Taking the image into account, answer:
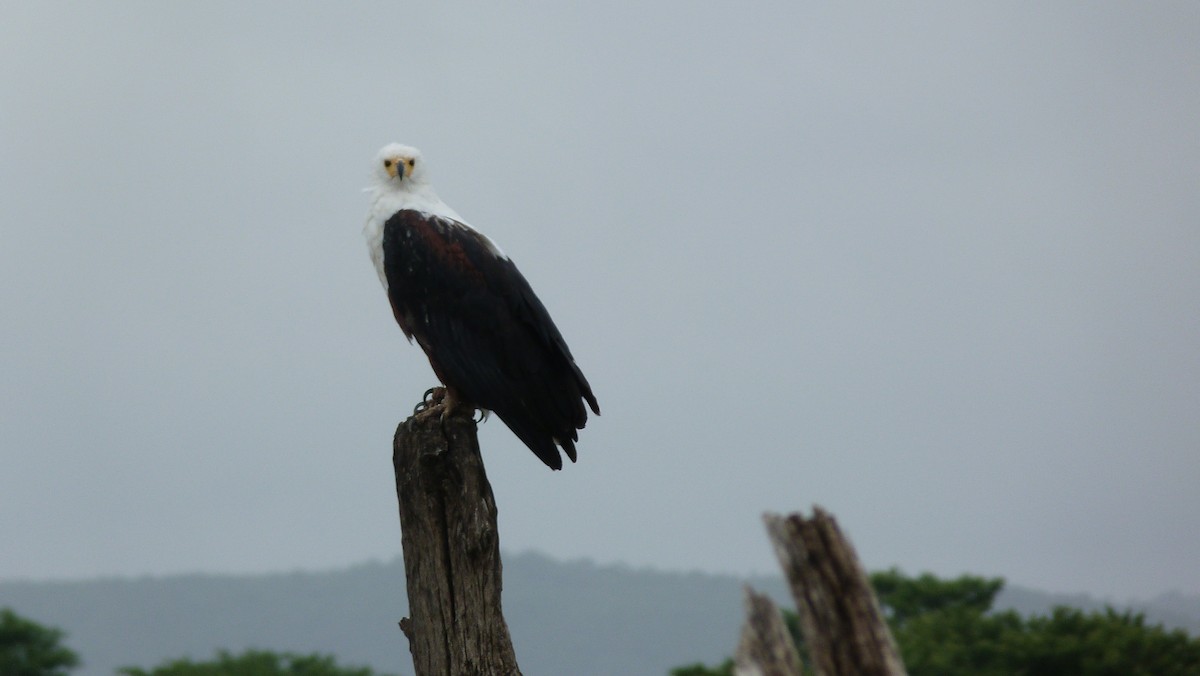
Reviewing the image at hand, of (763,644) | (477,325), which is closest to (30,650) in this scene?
A: (477,325)

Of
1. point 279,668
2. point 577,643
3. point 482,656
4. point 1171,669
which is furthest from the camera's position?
point 577,643

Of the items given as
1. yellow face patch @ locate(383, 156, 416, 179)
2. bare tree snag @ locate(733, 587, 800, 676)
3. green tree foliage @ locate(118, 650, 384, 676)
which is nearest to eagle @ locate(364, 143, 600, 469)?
yellow face patch @ locate(383, 156, 416, 179)

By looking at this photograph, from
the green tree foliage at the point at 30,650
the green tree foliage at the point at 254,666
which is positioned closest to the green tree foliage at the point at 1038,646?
the green tree foliage at the point at 254,666

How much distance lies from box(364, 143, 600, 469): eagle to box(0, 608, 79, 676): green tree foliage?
47.0 feet

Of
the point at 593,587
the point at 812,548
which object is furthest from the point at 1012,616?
the point at 593,587

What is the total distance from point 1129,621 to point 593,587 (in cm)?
6453

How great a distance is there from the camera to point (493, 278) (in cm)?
662

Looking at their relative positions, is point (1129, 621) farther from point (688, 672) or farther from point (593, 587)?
point (593, 587)

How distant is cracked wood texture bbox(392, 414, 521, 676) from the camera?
518 cm

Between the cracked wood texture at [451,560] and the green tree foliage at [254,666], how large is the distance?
47.6 ft

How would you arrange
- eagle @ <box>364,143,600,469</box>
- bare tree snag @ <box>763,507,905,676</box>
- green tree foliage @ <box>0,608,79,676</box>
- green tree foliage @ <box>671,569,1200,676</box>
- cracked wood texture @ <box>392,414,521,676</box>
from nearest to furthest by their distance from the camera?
1. bare tree snag @ <box>763,507,905,676</box>
2. cracked wood texture @ <box>392,414,521,676</box>
3. eagle @ <box>364,143,600,469</box>
4. green tree foliage @ <box>671,569,1200,676</box>
5. green tree foliage @ <box>0,608,79,676</box>

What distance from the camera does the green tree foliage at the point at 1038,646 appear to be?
13.5m

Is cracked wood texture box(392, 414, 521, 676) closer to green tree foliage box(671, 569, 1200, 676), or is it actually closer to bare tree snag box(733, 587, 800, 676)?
bare tree snag box(733, 587, 800, 676)

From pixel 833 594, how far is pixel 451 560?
2393mm
